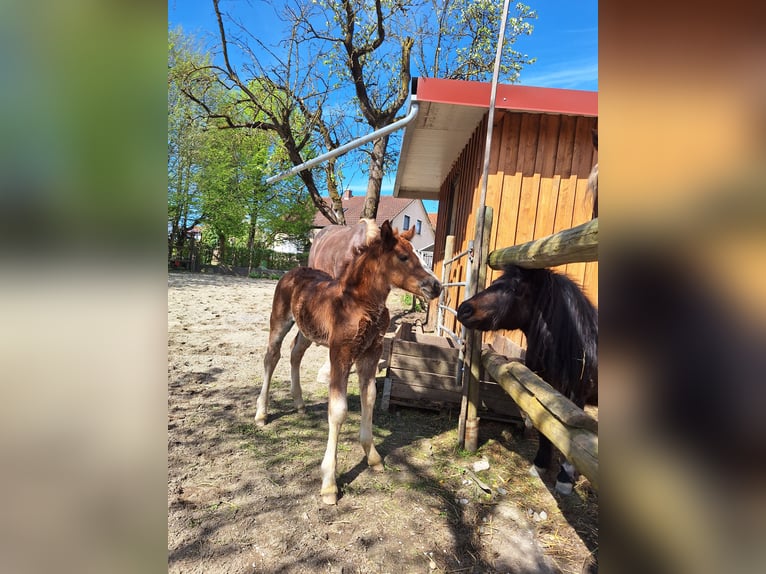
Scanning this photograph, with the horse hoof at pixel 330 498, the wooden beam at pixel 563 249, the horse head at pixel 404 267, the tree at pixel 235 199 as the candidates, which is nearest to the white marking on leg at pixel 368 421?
the horse hoof at pixel 330 498

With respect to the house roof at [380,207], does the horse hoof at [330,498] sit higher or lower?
lower

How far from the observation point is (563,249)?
2.11 meters

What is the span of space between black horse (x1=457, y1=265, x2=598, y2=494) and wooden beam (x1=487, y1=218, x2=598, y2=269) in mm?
340

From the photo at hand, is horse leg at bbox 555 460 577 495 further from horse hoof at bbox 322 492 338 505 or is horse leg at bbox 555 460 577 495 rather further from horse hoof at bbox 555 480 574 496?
horse hoof at bbox 322 492 338 505

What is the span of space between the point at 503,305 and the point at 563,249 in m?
1.27

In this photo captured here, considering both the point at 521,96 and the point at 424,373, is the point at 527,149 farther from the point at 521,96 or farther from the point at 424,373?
the point at 424,373

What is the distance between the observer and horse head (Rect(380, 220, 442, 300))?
9.61ft

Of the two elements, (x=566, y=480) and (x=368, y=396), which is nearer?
(x=566, y=480)

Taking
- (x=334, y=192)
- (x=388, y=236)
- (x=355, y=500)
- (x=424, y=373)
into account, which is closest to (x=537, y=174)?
(x=424, y=373)

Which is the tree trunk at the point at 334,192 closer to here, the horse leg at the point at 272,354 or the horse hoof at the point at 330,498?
the horse leg at the point at 272,354

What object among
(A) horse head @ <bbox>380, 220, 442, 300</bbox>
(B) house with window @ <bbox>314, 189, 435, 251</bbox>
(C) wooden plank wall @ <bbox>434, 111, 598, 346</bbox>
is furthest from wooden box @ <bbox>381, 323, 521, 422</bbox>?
(B) house with window @ <bbox>314, 189, 435, 251</bbox>

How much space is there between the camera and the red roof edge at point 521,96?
17.0 ft

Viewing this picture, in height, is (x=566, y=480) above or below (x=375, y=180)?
below

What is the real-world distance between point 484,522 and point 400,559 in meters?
0.70
